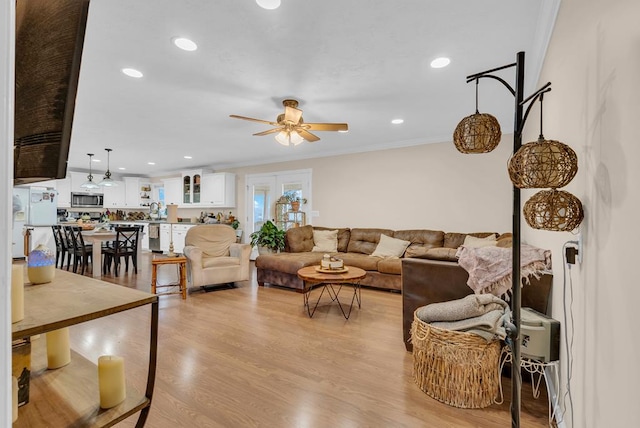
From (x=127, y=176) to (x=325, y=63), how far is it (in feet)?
29.5

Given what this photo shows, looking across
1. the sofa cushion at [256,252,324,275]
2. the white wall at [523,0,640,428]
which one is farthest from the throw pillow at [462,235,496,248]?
the white wall at [523,0,640,428]

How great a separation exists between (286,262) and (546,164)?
3.75 meters

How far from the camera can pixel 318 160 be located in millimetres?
6492

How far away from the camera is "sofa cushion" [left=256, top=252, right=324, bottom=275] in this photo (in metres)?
4.46

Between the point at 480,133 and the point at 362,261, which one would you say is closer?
the point at 480,133

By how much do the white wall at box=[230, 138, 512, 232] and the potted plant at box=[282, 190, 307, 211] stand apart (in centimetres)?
33

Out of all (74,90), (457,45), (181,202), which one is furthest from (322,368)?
(181,202)

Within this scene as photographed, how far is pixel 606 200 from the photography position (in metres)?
1.07

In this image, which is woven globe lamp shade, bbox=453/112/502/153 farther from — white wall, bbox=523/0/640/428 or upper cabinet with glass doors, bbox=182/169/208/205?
upper cabinet with glass doors, bbox=182/169/208/205

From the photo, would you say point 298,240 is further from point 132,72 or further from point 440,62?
point 440,62

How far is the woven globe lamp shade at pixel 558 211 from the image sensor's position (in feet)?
4.16

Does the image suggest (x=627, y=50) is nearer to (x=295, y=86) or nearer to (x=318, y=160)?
(x=295, y=86)

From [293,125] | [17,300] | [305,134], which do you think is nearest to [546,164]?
[17,300]

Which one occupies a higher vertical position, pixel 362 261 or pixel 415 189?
pixel 415 189
